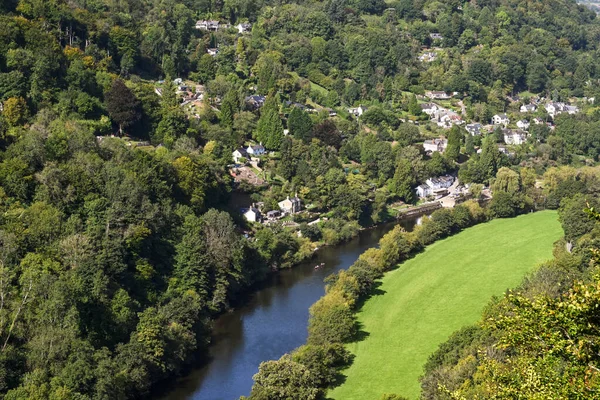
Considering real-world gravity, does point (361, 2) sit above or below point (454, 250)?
above

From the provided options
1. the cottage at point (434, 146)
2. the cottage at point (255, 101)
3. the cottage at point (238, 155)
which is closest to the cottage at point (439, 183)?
the cottage at point (434, 146)

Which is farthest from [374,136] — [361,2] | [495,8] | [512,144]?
[495,8]

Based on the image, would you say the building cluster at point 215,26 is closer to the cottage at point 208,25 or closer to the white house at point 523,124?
the cottage at point 208,25

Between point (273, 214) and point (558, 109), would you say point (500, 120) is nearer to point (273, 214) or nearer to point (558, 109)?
point (558, 109)

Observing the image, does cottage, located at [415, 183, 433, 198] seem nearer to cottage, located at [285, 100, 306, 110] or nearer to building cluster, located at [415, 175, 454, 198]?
building cluster, located at [415, 175, 454, 198]

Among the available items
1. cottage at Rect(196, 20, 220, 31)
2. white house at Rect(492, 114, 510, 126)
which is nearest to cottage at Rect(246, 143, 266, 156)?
cottage at Rect(196, 20, 220, 31)

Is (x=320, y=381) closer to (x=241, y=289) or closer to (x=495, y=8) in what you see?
(x=241, y=289)
